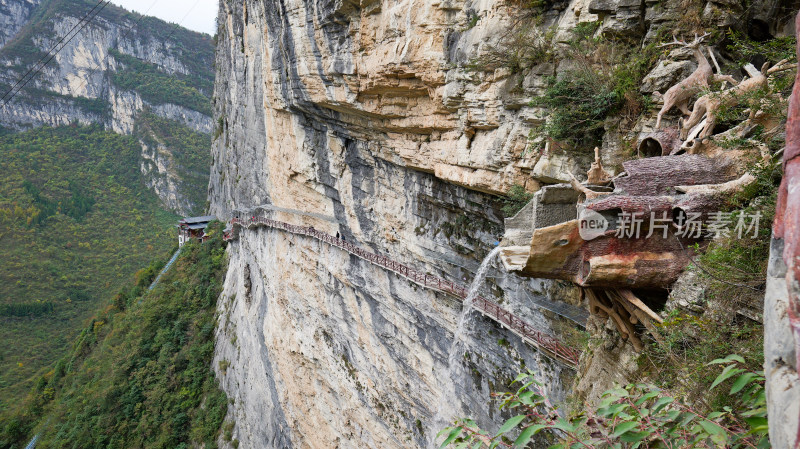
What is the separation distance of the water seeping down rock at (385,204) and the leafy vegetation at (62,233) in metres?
25.0

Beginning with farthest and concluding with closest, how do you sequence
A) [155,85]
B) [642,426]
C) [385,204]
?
1. [155,85]
2. [385,204]
3. [642,426]

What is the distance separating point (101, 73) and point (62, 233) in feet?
146

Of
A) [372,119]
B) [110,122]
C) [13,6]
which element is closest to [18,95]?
[110,122]

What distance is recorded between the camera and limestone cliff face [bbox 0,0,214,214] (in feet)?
223

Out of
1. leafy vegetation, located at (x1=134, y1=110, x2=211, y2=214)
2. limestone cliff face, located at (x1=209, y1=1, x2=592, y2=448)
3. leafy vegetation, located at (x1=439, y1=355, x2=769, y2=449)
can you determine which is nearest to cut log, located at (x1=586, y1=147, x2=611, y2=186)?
limestone cliff face, located at (x1=209, y1=1, x2=592, y2=448)

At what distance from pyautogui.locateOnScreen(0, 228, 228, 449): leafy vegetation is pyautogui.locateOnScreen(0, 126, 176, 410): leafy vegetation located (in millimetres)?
5523

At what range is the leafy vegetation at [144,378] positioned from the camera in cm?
2247

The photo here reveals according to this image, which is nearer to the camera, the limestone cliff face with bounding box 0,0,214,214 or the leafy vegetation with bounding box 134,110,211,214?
the leafy vegetation with bounding box 134,110,211,214

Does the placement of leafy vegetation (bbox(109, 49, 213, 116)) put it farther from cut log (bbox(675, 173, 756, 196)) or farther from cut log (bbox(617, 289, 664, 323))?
cut log (bbox(675, 173, 756, 196))

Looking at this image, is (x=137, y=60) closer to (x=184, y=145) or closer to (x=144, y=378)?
(x=184, y=145)

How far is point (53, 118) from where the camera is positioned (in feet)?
236

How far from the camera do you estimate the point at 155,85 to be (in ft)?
254

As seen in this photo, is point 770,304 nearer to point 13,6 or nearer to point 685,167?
point 685,167

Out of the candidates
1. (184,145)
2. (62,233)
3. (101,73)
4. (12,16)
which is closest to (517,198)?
(62,233)
